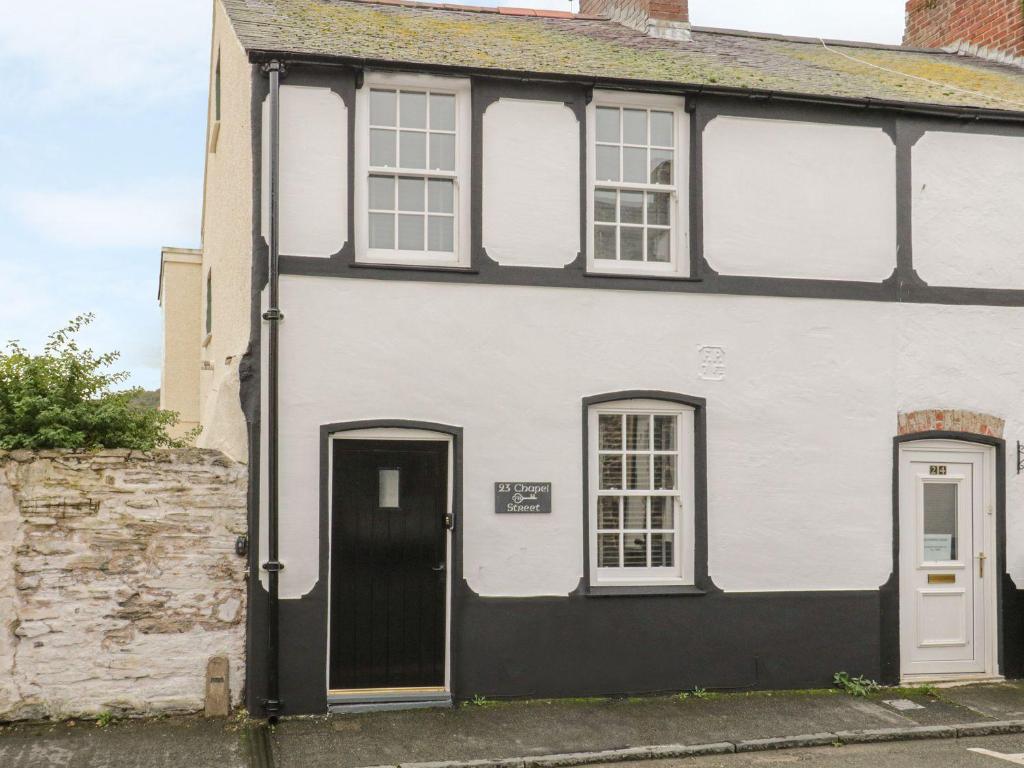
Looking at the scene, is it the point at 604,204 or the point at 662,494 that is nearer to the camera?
the point at 662,494

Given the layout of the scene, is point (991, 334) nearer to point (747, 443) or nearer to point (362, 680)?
point (747, 443)

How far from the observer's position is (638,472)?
33.6 feet

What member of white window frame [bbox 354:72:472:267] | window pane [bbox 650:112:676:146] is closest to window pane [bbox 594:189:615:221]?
window pane [bbox 650:112:676:146]

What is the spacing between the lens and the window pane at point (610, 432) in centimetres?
1019

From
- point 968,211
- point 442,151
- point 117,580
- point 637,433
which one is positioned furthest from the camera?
point 968,211

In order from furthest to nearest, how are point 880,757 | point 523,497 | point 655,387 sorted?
point 655,387
point 523,497
point 880,757

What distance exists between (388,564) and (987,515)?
6.12 metres

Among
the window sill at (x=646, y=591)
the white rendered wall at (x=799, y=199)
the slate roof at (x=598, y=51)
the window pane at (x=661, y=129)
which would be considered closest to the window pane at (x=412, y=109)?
the slate roof at (x=598, y=51)

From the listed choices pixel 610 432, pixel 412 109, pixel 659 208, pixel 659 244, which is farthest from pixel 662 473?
pixel 412 109

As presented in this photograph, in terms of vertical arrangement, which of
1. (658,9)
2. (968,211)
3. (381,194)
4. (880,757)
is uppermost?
(658,9)

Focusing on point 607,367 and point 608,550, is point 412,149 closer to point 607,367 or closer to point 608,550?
point 607,367

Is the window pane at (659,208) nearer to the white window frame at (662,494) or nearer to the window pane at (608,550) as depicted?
the white window frame at (662,494)

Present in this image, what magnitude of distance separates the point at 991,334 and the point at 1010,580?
2.50 metres

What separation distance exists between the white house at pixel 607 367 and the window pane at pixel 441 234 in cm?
2
